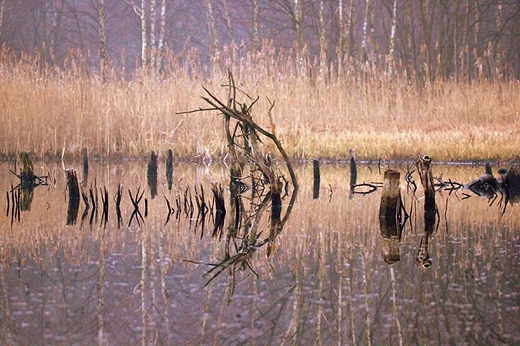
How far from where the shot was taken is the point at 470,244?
5516mm

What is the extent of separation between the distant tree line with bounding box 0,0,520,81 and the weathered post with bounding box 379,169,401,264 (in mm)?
6086

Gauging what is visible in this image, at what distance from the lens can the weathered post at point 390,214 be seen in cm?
547

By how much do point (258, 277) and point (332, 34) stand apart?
20.6 metres

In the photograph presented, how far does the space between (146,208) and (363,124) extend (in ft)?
22.1

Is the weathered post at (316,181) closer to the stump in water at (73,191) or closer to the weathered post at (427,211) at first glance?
the weathered post at (427,211)

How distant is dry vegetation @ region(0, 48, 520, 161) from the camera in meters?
12.5

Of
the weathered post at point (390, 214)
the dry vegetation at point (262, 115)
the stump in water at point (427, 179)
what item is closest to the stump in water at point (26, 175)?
the dry vegetation at point (262, 115)

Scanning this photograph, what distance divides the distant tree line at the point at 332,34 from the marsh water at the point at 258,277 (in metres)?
5.72

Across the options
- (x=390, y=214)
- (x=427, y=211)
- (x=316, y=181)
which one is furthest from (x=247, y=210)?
(x=316, y=181)

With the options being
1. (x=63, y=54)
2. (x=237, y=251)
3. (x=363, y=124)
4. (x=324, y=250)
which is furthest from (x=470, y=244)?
(x=63, y=54)

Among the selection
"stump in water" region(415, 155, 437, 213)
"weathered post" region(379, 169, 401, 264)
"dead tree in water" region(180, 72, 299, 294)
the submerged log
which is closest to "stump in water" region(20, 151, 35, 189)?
the submerged log

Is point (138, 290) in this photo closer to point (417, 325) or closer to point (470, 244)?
point (417, 325)

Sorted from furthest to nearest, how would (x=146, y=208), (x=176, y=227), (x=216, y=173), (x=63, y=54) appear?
1. (x=63, y=54)
2. (x=216, y=173)
3. (x=146, y=208)
4. (x=176, y=227)

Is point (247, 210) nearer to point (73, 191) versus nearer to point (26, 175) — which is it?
point (73, 191)
